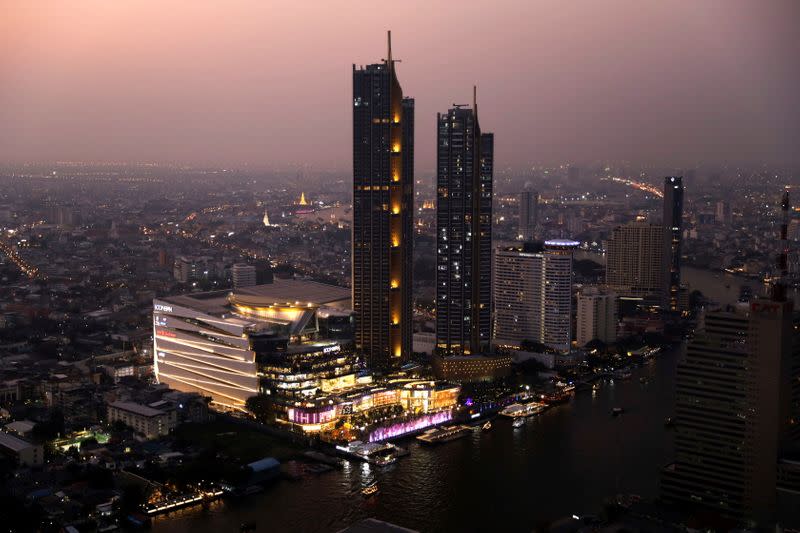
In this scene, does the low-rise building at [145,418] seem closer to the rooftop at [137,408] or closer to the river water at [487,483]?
the rooftop at [137,408]

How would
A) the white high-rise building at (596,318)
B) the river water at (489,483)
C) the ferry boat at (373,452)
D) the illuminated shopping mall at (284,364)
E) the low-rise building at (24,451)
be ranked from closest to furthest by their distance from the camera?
the river water at (489,483), the low-rise building at (24,451), the ferry boat at (373,452), the illuminated shopping mall at (284,364), the white high-rise building at (596,318)

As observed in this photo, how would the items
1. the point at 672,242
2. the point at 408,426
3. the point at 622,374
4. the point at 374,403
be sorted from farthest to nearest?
the point at 672,242
the point at 622,374
the point at 374,403
the point at 408,426

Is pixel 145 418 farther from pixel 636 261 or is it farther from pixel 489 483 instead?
pixel 636 261

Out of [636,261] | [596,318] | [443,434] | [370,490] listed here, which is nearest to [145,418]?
[370,490]

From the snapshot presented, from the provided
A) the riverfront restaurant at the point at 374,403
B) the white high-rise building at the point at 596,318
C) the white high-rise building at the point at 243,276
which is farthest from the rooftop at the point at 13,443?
the white high-rise building at the point at 596,318

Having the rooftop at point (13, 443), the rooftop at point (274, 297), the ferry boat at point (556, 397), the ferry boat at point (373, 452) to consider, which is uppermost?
the rooftop at point (274, 297)

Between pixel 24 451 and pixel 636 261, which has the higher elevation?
pixel 636 261

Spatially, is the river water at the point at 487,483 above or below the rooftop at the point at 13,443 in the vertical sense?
below
